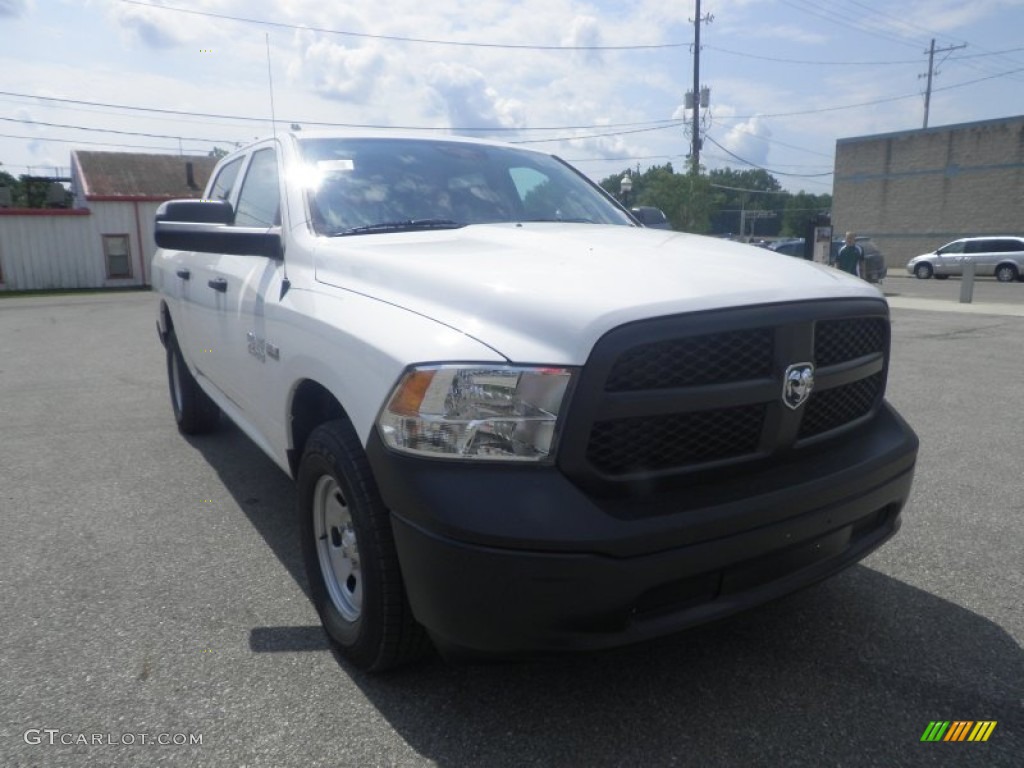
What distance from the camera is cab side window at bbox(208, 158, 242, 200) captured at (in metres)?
4.68

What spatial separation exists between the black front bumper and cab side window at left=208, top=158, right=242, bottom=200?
310cm

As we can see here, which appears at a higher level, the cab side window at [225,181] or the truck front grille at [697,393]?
the cab side window at [225,181]

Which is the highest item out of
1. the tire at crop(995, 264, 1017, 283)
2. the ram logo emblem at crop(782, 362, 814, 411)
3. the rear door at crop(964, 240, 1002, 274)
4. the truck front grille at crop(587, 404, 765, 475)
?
the ram logo emblem at crop(782, 362, 814, 411)

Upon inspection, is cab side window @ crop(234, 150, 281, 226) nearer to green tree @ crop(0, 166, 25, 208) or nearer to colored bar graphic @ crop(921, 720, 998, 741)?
colored bar graphic @ crop(921, 720, 998, 741)

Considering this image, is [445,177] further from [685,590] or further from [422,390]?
[685,590]

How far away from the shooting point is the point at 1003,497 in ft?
13.9

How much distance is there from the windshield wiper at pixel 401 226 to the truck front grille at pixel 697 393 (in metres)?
1.46

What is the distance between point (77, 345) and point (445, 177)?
32.7ft

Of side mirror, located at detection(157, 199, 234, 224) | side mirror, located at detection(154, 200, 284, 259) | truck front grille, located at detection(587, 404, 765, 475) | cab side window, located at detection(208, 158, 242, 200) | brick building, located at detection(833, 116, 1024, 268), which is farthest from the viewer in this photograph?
brick building, located at detection(833, 116, 1024, 268)

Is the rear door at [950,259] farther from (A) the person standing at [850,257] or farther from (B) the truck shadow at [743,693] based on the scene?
(B) the truck shadow at [743,693]

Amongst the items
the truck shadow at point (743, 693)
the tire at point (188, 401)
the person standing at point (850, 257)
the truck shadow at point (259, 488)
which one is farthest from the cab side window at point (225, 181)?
the person standing at point (850, 257)

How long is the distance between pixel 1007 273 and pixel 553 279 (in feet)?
105

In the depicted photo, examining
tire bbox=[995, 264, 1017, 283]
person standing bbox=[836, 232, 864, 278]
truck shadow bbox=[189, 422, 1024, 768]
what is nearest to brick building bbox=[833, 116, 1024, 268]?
tire bbox=[995, 264, 1017, 283]

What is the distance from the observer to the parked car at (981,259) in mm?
28688
